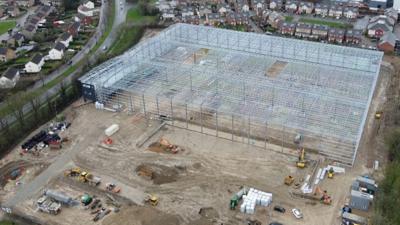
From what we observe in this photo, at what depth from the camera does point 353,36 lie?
49.2m

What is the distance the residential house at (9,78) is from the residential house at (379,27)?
41.2 m

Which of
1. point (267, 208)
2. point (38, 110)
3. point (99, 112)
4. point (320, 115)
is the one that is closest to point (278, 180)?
point (267, 208)

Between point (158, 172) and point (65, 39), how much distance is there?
29.0m

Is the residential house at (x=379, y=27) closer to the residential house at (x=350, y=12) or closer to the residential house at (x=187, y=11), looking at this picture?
the residential house at (x=350, y=12)

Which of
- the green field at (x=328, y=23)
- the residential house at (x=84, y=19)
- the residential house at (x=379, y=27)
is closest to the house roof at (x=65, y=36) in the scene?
the residential house at (x=84, y=19)

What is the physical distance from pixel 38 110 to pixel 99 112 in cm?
497

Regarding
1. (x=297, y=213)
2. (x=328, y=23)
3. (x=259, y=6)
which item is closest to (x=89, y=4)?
(x=259, y=6)

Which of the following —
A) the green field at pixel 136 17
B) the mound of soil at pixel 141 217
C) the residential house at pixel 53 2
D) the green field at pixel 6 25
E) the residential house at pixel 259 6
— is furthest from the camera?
the residential house at pixel 53 2

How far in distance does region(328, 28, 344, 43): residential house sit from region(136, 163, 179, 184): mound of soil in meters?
30.8

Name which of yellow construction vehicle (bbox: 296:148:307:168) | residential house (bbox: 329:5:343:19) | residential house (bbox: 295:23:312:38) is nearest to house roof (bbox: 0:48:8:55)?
yellow construction vehicle (bbox: 296:148:307:168)

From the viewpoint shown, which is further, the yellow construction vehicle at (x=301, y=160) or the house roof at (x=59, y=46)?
the house roof at (x=59, y=46)

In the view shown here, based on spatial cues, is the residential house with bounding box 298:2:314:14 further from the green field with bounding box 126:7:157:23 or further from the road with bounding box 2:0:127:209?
the road with bounding box 2:0:127:209

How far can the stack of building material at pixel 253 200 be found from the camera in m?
24.5

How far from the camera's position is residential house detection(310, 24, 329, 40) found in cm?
5095
